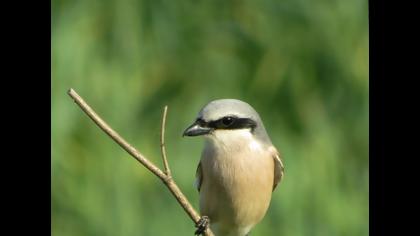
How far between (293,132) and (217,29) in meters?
0.75

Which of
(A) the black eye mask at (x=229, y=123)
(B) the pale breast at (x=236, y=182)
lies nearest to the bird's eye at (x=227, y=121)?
(A) the black eye mask at (x=229, y=123)

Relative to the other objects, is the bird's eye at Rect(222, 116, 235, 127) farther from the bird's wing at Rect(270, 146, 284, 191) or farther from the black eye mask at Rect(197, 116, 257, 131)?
the bird's wing at Rect(270, 146, 284, 191)

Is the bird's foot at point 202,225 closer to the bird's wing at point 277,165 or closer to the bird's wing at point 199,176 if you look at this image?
the bird's wing at point 199,176

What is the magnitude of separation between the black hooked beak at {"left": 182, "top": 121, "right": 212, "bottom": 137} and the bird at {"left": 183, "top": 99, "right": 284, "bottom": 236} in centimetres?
9

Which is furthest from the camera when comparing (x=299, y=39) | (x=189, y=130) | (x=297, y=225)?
(x=299, y=39)

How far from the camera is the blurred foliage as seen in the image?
4.56 meters

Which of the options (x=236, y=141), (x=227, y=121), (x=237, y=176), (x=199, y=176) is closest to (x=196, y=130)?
(x=227, y=121)

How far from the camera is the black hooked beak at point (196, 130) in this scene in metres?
2.86

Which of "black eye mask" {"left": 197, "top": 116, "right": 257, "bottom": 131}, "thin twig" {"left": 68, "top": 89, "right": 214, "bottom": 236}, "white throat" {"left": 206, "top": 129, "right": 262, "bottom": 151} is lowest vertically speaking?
Answer: "white throat" {"left": 206, "top": 129, "right": 262, "bottom": 151}

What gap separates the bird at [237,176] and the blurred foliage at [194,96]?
3.23 feet

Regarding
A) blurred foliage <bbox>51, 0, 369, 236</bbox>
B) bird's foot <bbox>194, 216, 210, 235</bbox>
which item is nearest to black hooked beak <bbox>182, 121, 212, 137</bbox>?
bird's foot <bbox>194, 216, 210, 235</bbox>
